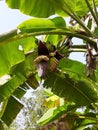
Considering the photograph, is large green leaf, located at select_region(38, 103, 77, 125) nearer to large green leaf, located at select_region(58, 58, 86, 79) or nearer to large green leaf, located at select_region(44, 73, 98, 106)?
large green leaf, located at select_region(44, 73, 98, 106)

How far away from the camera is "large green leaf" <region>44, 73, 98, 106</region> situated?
3.17 m

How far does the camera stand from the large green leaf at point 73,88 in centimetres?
317

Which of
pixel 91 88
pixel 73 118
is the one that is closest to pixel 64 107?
pixel 73 118

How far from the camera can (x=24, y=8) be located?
112 inches

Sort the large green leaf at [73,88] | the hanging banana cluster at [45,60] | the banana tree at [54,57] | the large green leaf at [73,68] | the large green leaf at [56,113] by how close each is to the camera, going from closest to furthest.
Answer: the hanging banana cluster at [45,60]
the banana tree at [54,57]
the large green leaf at [73,68]
the large green leaf at [73,88]
the large green leaf at [56,113]

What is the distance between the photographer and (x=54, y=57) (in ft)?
8.30

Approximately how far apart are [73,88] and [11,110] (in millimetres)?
619

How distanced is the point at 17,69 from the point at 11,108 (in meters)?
0.41

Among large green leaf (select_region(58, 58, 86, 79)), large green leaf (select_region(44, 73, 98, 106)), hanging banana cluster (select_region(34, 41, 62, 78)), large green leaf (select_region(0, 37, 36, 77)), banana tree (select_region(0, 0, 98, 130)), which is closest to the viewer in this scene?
hanging banana cluster (select_region(34, 41, 62, 78))

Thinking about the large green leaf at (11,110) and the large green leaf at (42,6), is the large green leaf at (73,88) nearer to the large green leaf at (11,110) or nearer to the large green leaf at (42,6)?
the large green leaf at (11,110)

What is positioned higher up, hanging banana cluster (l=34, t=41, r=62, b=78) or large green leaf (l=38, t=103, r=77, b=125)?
hanging banana cluster (l=34, t=41, r=62, b=78)

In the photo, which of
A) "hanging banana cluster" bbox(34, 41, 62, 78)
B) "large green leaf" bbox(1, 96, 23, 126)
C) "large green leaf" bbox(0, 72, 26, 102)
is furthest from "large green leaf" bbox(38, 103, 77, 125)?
"hanging banana cluster" bbox(34, 41, 62, 78)

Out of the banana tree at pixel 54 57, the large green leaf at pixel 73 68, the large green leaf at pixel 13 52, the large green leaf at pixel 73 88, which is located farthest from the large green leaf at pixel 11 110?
the large green leaf at pixel 73 68

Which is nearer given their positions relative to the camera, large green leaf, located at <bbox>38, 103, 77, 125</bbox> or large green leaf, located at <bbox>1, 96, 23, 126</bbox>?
large green leaf, located at <bbox>1, 96, 23, 126</bbox>
